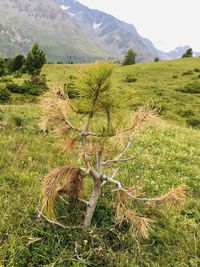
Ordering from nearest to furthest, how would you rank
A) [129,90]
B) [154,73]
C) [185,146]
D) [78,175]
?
[129,90]
[78,175]
[185,146]
[154,73]

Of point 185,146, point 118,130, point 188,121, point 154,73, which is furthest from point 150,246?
point 154,73

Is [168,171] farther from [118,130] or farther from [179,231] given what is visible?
[118,130]

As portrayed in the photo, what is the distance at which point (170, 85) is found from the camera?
46156mm

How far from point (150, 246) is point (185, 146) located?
9.56 meters

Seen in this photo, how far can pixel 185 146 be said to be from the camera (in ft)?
53.4

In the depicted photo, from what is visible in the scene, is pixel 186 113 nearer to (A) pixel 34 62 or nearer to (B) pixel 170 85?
(B) pixel 170 85

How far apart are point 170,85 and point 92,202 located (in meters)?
40.8

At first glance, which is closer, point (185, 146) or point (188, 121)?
point (185, 146)

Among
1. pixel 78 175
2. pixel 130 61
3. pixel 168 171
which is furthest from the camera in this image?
pixel 130 61

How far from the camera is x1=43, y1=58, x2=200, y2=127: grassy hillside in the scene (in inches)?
1318

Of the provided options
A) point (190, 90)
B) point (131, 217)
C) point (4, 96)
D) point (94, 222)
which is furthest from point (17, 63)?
point (131, 217)

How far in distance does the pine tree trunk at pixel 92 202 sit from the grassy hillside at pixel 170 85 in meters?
13.9

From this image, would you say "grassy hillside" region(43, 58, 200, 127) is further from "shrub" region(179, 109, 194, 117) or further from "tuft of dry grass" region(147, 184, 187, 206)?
"tuft of dry grass" region(147, 184, 187, 206)

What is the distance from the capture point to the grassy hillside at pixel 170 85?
3347 centimetres
